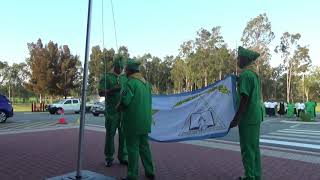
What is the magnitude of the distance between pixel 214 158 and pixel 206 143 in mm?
2910

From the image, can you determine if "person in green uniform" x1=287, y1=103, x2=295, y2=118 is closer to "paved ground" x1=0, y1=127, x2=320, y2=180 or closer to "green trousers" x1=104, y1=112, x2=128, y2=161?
"paved ground" x1=0, y1=127, x2=320, y2=180

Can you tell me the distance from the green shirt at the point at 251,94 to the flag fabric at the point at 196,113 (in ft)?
2.26

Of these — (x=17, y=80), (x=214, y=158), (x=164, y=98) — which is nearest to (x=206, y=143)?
(x=214, y=158)

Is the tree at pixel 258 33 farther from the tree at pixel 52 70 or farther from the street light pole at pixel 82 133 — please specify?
the street light pole at pixel 82 133

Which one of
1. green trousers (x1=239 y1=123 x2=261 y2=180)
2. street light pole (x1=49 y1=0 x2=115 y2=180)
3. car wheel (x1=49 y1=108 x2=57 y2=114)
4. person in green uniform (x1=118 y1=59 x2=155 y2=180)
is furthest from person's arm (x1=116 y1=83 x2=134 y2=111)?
car wheel (x1=49 y1=108 x2=57 y2=114)

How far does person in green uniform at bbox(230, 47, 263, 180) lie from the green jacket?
1.36 m

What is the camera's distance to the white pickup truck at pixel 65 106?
38.3 m

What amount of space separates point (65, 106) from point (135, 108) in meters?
34.0

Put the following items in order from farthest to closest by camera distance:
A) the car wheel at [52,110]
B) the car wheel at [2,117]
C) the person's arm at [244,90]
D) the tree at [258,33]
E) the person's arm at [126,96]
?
1. the tree at [258,33]
2. the car wheel at [52,110]
3. the car wheel at [2,117]
4. the person's arm at [126,96]
5. the person's arm at [244,90]

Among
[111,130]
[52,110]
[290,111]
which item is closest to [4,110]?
[52,110]

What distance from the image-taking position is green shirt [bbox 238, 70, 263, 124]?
621 cm

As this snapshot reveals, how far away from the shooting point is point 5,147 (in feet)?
36.2

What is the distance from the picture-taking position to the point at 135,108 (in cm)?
665

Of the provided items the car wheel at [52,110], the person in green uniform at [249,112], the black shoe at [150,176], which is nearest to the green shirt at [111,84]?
the black shoe at [150,176]
